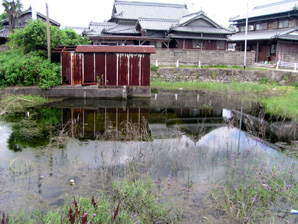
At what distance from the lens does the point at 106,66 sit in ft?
56.6

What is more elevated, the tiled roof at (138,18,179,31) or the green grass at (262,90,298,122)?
the tiled roof at (138,18,179,31)

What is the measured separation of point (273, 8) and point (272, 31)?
12.2ft

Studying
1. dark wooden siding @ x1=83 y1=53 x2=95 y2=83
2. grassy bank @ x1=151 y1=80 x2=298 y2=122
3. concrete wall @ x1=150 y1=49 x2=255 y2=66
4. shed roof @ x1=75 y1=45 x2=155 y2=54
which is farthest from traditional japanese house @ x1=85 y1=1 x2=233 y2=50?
dark wooden siding @ x1=83 y1=53 x2=95 y2=83

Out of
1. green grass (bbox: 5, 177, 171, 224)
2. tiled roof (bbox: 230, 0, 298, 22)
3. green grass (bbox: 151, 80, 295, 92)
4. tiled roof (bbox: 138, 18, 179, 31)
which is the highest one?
tiled roof (bbox: 230, 0, 298, 22)

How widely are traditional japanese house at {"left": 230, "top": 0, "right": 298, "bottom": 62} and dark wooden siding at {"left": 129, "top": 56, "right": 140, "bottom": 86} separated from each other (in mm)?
16981

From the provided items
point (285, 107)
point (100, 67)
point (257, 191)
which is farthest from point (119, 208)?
point (100, 67)

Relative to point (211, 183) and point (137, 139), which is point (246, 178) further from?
point (137, 139)

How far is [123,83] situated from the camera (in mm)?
17281

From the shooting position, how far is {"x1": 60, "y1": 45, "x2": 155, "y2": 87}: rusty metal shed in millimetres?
17094

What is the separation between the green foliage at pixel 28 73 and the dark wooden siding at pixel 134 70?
4026mm

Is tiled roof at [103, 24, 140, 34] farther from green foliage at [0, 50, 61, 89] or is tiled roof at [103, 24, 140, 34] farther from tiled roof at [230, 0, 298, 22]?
tiled roof at [230, 0, 298, 22]

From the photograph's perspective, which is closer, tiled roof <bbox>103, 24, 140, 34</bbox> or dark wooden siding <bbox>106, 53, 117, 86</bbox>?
dark wooden siding <bbox>106, 53, 117, 86</bbox>

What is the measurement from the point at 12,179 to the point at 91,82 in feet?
37.6

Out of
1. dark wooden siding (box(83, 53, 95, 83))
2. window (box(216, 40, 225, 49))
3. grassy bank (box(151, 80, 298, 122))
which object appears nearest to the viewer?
grassy bank (box(151, 80, 298, 122))
